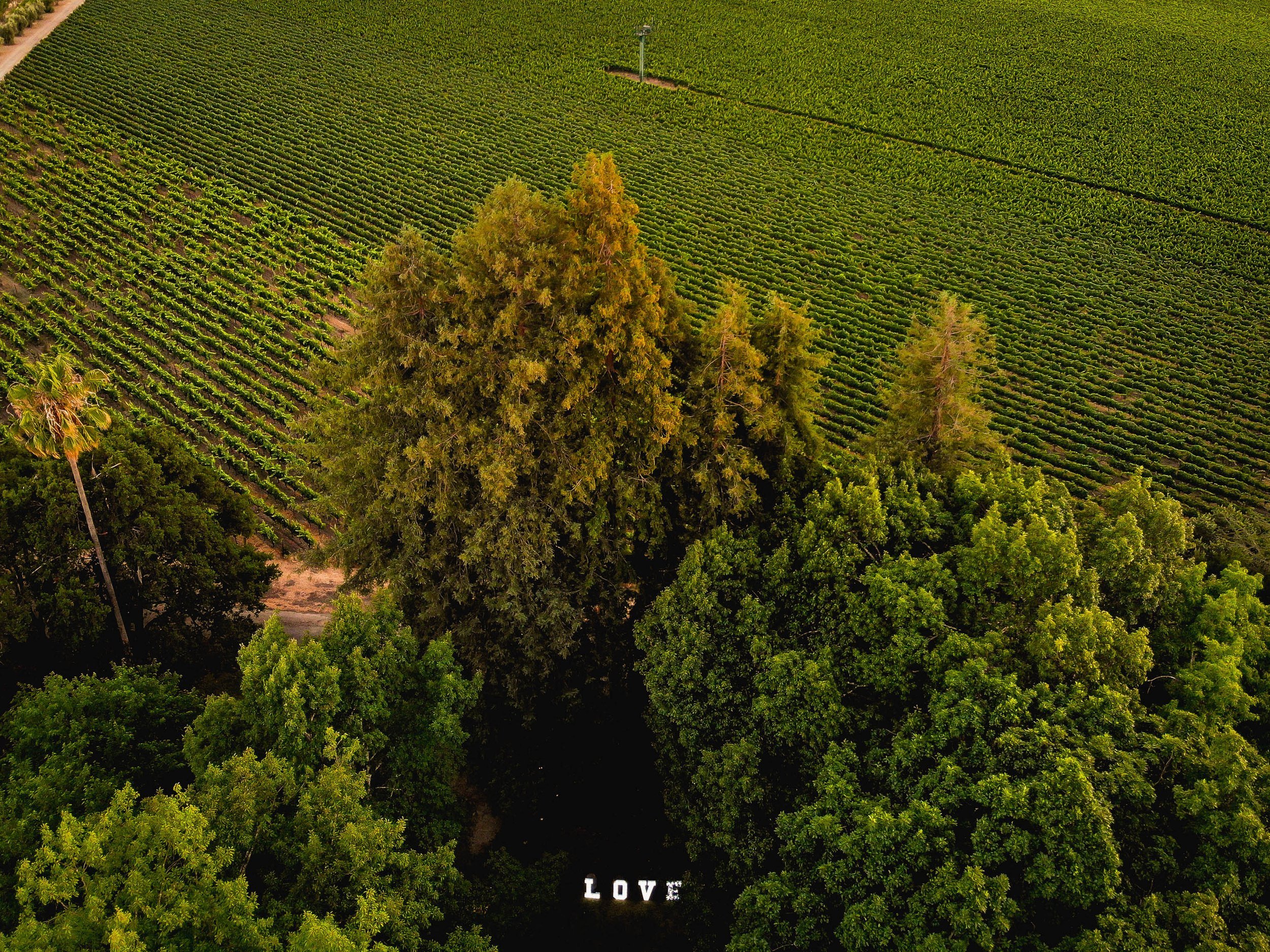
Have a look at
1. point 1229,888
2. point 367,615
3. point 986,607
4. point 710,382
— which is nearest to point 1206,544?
point 986,607

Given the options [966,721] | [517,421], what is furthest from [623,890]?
[517,421]

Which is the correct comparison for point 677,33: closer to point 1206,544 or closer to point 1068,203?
point 1068,203

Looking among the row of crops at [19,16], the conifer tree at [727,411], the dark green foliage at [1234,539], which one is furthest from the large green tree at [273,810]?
the row of crops at [19,16]

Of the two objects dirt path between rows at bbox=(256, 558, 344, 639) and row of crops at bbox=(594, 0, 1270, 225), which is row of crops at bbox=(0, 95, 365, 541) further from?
row of crops at bbox=(594, 0, 1270, 225)

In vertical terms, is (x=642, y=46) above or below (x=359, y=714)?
above

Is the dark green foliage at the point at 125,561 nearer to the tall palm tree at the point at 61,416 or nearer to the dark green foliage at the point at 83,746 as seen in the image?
the tall palm tree at the point at 61,416

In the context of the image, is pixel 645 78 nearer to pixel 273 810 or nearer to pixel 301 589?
pixel 301 589

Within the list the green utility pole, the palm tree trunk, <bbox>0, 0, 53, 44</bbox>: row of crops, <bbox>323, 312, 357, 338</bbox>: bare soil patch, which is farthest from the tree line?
<bbox>0, 0, 53, 44</bbox>: row of crops
